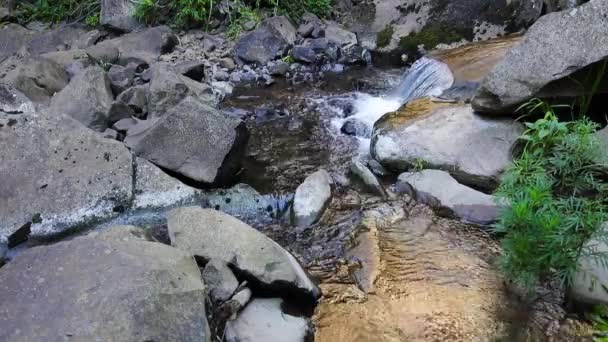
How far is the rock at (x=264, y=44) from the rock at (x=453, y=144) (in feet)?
10.6

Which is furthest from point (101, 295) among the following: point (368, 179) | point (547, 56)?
point (547, 56)

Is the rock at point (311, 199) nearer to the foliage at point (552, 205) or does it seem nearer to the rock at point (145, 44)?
the foliage at point (552, 205)

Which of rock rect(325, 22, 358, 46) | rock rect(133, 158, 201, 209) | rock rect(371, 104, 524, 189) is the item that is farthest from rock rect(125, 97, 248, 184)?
rock rect(325, 22, 358, 46)

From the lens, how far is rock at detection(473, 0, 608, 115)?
4.39 metres

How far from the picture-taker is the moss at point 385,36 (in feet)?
27.0

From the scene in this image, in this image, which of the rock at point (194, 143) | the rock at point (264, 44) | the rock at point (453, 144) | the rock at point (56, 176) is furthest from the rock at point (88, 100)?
the rock at point (453, 144)

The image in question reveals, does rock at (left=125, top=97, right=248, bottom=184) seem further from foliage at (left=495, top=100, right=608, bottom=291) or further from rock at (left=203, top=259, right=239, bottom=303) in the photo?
foliage at (left=495, top=100, right=608, bottom=291)

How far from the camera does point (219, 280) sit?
335 cm

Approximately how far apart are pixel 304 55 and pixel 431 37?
1834 millimetres

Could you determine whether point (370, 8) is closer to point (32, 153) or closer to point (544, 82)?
point (544, 82)

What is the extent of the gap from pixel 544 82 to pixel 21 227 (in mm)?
4277

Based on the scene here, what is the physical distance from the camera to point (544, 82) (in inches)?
180

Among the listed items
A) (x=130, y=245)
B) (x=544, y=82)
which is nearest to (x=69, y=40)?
(x=130, y=245)

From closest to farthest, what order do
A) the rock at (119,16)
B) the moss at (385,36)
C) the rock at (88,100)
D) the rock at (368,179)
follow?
the rock at (368,179) → the rock at (88,100) → the moss at (385,36) → the rock at (119,16)
